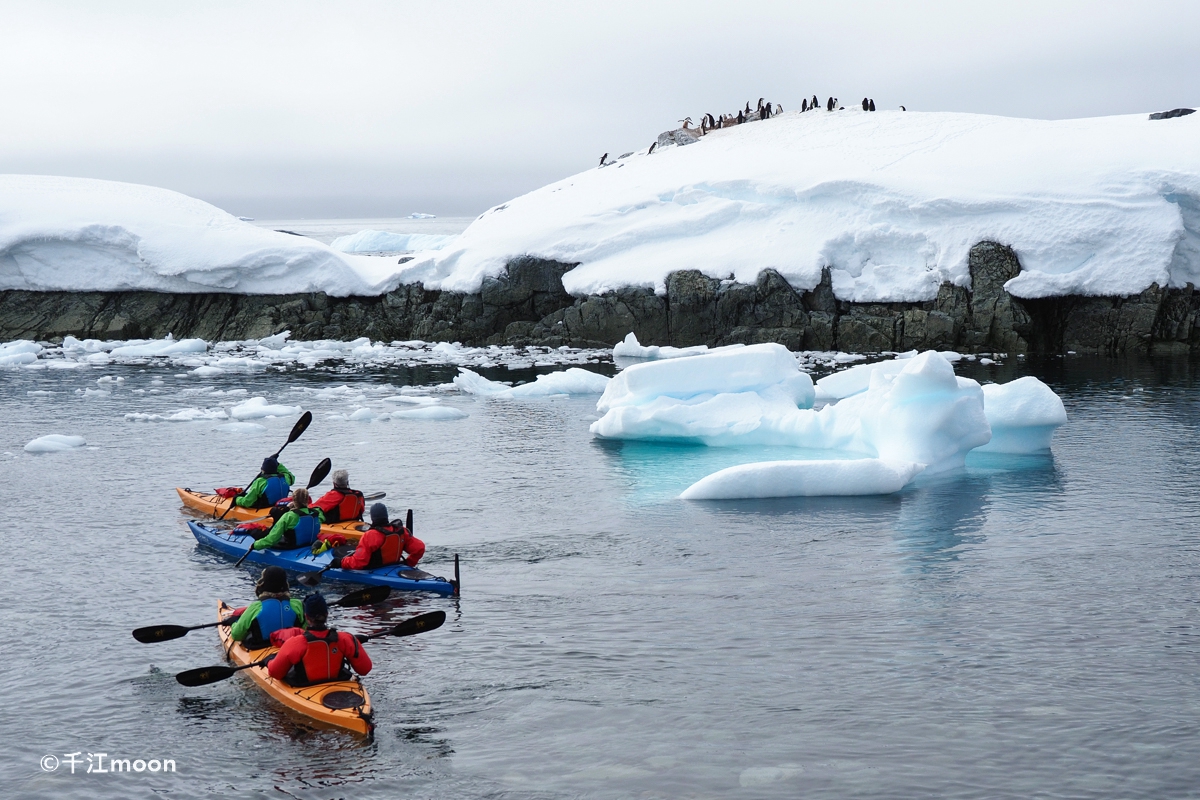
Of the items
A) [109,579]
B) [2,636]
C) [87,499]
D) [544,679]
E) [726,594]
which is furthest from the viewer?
[87,499]

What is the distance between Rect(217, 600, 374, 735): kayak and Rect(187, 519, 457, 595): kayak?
2.81 meters

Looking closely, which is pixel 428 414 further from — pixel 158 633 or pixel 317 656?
pixel 317 656

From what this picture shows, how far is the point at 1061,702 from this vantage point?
10.1 m

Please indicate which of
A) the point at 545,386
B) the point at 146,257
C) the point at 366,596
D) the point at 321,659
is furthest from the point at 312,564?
the point at 146,257

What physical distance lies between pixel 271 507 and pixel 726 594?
705 centimetres

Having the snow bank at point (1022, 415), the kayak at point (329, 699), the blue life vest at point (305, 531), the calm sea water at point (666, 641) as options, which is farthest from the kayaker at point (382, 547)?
the snow bank at point (1022, 415)

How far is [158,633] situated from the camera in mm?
11133

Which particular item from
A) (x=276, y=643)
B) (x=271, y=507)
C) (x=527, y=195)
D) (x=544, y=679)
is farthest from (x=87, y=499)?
(x=527, y=195)

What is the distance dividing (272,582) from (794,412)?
13.4m

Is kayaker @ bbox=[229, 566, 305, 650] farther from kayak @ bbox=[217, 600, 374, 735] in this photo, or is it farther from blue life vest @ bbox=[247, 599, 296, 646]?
kayak @ bbox=[217, 600, 374, 735]

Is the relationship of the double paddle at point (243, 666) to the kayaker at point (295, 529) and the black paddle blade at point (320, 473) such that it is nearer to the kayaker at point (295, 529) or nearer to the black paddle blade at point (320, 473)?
the kayaker at point (295, 529)

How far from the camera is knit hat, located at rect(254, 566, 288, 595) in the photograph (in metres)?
10.8

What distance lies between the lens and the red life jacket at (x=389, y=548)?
13.6 meters

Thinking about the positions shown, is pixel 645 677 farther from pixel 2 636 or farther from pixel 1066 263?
pixel 1066 263
